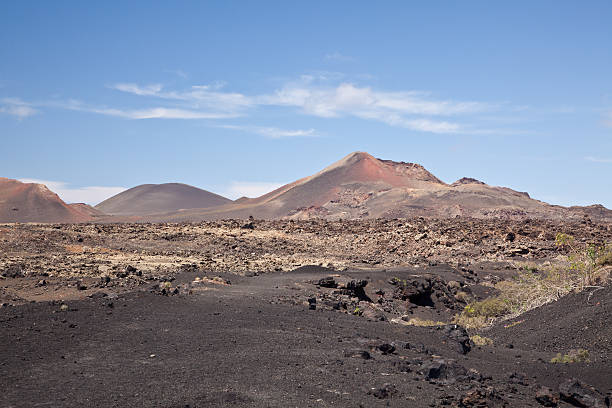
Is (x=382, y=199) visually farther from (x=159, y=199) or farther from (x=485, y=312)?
(x=159, y=199)

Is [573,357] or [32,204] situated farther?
[32,204]

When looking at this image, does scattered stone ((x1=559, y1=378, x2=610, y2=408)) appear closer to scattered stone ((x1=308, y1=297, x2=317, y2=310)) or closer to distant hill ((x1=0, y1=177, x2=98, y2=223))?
scattered stone ((x1=308, y1=297, x2=317, y2=310))

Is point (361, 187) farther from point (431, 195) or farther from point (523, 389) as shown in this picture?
point (523, 389)

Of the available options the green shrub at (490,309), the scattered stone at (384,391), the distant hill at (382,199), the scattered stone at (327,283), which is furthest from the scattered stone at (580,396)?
the distant hill at (382,199)

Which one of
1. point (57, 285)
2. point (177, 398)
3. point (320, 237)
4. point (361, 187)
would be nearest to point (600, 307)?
point (177, 398)

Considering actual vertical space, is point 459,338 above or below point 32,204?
below

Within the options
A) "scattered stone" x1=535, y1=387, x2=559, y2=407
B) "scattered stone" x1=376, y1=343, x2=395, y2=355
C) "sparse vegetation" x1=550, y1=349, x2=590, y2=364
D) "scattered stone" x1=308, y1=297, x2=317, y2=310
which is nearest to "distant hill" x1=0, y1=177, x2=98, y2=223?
"scattered stone" x1=308, y1=297, x2=317, y2=310

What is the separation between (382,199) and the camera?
70.4 metres

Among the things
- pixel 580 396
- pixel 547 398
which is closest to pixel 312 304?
pixel 547 398

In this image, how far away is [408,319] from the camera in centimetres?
1346

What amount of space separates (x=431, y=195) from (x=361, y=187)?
23586mm

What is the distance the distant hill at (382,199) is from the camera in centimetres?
6050

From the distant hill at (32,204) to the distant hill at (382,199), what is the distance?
16652mm

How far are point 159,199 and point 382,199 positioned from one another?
3943 inches
